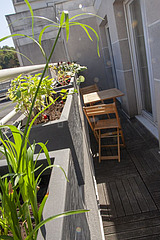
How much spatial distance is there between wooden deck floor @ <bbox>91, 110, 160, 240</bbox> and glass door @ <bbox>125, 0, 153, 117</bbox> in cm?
91

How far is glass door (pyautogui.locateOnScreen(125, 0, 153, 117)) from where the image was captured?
141 inches

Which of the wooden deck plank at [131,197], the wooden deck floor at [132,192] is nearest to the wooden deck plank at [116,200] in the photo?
the wooden deck floor at [132,192]

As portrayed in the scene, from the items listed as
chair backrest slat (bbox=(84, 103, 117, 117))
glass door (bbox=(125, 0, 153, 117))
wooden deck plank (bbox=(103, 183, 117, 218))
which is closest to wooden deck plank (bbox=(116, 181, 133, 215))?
wooden deck plank (bbox=(103, 183, 117, 218))

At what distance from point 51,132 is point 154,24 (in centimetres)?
179

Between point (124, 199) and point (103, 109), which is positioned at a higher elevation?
point (103, 109)

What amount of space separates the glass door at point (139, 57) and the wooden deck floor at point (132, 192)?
91 cm

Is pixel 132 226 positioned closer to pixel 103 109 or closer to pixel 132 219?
pixel 132 219

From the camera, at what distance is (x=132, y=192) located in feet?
7.67

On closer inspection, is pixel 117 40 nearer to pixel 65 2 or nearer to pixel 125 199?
pixel 125 199

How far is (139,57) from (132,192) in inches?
100

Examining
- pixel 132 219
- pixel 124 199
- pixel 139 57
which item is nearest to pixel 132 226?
pixel 132 219

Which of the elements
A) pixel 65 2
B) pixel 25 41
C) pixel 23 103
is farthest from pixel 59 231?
pixel 25 41

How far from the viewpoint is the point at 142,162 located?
2850mm

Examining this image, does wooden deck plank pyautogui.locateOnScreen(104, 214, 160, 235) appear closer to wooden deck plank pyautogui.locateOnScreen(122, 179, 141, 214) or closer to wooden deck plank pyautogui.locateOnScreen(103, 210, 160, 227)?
wooden deck plank pyautogui.locateOnScreen(103, 210, 160, 227)
